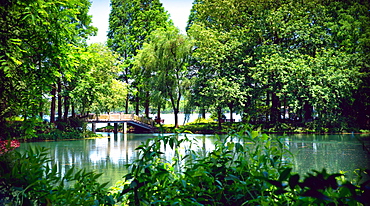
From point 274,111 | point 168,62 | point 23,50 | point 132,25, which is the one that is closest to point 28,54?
point 23,50

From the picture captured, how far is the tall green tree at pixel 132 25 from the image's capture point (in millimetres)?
28891

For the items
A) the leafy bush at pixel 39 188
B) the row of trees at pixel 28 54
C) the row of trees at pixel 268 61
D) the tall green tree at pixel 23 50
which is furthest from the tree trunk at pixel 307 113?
the leafy bush at pixel 39 188

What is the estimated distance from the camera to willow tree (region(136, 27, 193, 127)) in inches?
1004

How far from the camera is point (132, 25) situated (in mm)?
30047

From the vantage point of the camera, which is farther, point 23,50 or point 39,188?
point 23,50

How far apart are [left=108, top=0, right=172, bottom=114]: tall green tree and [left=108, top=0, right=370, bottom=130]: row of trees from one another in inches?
34.3

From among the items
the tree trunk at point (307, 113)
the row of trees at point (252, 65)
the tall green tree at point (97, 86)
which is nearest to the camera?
the tall green tree at point (97, 86)

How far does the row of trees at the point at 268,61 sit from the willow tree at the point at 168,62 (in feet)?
0.26

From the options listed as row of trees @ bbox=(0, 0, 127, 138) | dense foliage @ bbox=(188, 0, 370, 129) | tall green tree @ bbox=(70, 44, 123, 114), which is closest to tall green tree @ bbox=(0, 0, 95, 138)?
row of trees @ bbox=(0, 0, 127, 138)

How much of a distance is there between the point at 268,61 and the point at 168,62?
8.03m

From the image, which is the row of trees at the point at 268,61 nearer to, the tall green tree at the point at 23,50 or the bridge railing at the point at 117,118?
the bridge railing at the point at 117,118

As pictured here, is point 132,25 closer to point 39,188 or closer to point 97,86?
point 97,86

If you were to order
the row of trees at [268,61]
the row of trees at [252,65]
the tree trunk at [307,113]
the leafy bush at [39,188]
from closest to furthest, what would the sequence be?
the leafy bush at [39,188] < the row of trees at [252,65] < the row of trees at [268,61] < the tree trunk at [307,113]

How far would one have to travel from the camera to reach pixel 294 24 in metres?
22.2
